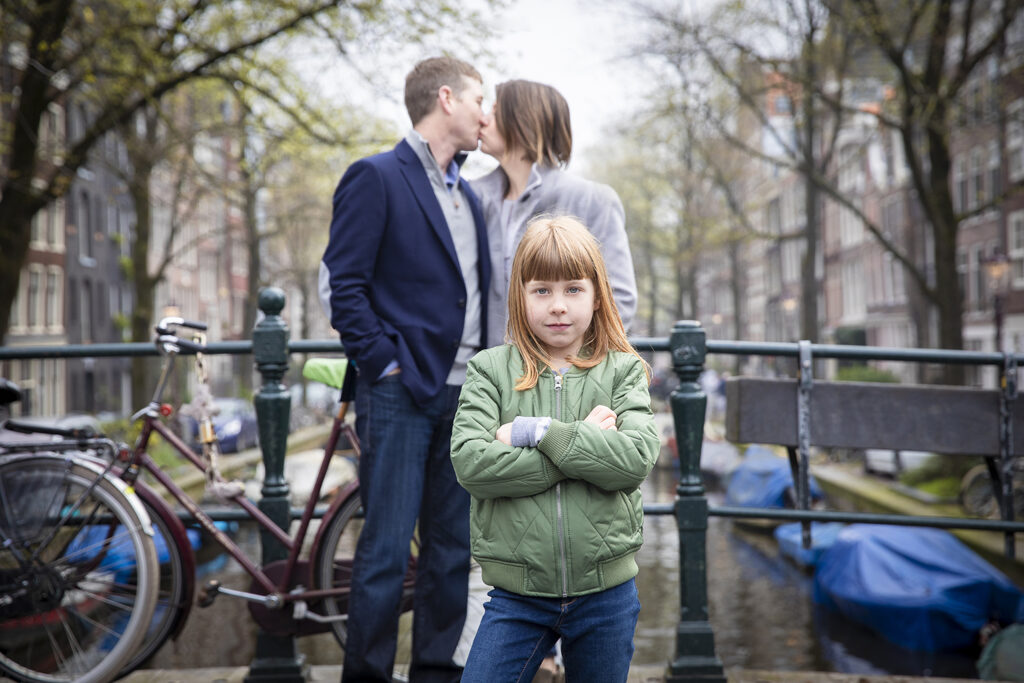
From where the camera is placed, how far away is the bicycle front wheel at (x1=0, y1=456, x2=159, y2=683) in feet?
9.94

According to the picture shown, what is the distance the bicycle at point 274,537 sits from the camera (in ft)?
10.2

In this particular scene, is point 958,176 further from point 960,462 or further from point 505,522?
point 505,522

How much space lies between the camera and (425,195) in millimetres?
2742

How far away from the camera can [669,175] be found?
32188 millimetres

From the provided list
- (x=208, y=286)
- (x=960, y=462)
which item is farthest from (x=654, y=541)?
(x=208, y=286)

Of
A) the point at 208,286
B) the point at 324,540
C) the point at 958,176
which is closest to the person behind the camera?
the point at 324,540

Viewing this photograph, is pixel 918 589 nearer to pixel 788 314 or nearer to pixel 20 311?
pixel 20 311

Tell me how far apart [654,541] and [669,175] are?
20.9 meters

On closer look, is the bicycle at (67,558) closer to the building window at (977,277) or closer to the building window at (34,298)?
the building window at (977,277)

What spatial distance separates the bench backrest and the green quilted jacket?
161 cm

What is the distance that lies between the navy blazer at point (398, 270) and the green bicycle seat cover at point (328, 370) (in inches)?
20.9

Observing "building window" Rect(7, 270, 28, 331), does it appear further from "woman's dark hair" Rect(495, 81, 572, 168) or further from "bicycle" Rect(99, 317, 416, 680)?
"woman's dark hair" Rect(495, 81, 572, 168)

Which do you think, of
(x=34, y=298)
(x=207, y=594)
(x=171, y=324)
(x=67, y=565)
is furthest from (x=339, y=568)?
(x=34, y=298)

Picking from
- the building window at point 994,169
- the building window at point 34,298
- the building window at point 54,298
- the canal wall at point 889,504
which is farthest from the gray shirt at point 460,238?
the building window at point 54,298
